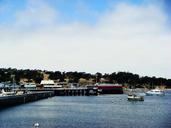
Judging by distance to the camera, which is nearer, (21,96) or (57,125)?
(57,125)

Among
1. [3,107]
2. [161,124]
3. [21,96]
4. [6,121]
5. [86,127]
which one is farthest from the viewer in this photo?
[21,96]

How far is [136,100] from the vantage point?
167 metres

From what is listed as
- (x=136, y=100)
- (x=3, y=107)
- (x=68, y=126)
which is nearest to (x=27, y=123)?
(x=68, y=126)

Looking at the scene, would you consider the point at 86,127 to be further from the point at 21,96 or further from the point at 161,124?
the point at 21,96

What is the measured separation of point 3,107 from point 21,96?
89.7 feet

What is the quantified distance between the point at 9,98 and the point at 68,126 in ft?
197

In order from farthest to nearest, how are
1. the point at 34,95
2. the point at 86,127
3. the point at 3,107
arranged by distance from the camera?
the point at 34,95 < the point at 3,107 < the point at 86,127

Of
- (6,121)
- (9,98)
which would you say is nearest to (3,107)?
(9,98)

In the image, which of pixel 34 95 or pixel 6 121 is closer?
pixel 6 121

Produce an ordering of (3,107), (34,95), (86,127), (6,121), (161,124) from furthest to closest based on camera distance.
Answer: (34,95)
(3,107)
(6,121)
(161,124)
(86,127)

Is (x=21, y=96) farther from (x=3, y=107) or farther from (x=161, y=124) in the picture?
(x=161, y=124)

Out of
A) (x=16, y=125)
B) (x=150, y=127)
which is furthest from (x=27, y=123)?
(x=150, y=127)

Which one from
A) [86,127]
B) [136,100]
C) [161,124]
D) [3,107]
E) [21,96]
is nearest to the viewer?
[86,127]

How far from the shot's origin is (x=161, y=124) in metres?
77.2
